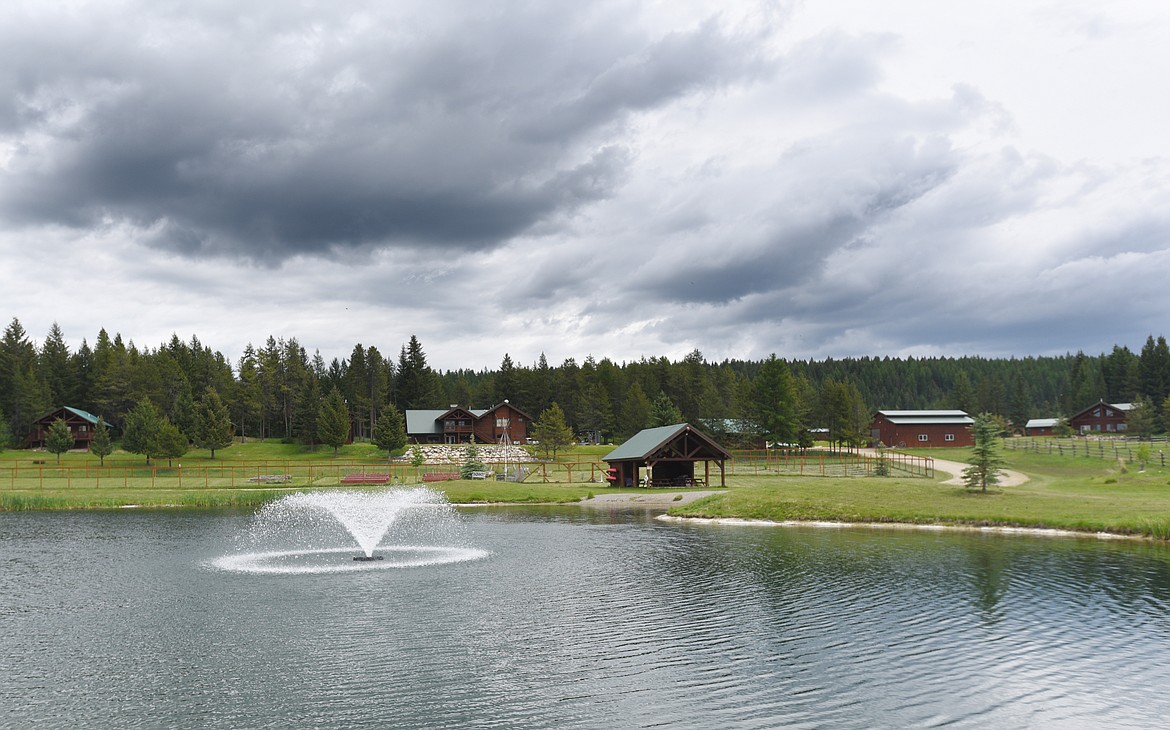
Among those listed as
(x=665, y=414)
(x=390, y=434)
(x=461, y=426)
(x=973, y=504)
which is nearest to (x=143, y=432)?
(x=390, y=434)

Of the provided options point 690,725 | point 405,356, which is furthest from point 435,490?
point 405,356

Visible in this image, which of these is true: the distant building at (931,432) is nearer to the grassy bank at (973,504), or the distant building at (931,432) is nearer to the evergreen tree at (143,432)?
the grassy bank at (973,504)

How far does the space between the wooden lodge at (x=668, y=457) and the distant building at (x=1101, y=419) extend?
333ft

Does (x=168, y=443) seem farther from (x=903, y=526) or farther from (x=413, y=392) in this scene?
(x=903, y=526)

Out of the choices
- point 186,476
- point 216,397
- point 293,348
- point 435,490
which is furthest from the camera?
point 293,348

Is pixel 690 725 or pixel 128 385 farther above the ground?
pixel 128 385

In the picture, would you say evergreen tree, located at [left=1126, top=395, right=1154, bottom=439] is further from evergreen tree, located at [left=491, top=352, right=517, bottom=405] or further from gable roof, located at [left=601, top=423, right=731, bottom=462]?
evergreen tree, located at [left=491, top=352, right=517, bottom=405]

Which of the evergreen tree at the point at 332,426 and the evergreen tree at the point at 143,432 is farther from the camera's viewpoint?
the evergreen tree at the point at 332,426

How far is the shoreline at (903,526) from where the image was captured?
37562 millimetres

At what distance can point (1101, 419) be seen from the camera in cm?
14162

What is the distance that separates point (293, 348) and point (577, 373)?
54443mm

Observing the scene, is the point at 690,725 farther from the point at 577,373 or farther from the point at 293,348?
the point at 293,348

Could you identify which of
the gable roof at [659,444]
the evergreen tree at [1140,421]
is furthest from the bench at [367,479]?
the evergreen tree at [1140,421]

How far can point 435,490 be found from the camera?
2435 inches
